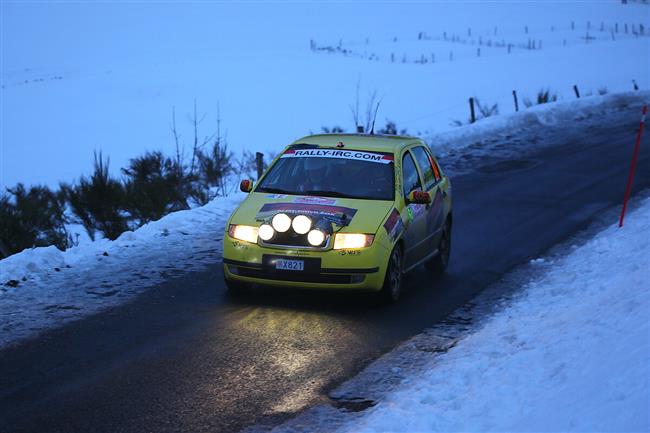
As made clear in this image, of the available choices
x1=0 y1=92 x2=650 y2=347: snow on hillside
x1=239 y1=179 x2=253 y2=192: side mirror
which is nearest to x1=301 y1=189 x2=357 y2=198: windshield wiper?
x1=239 y1=179 x2=253 y2=192: side mirror

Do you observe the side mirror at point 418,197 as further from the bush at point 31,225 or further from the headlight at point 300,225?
the bush at point 31,225

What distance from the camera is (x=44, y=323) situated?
8.82 meters

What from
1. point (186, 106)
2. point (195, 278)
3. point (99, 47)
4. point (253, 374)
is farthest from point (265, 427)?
point (99, 47)

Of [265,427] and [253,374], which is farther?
[253,374]

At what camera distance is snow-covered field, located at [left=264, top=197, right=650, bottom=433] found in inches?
213

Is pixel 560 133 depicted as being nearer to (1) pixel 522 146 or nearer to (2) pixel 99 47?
(1) pixel 522 146

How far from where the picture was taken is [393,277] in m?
9.58

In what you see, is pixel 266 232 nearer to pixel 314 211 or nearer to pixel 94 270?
pixel 314 211

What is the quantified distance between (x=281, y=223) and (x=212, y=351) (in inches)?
65.2

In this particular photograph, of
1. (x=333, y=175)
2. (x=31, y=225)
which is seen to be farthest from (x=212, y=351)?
(x=31, y=225)

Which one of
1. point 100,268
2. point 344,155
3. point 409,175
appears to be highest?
point 344,155

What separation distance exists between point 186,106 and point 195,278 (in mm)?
31700

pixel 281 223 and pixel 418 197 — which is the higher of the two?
pixel 418 197

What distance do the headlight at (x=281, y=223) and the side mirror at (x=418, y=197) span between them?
1.50 metres
